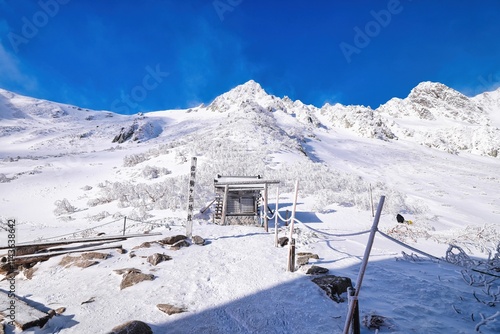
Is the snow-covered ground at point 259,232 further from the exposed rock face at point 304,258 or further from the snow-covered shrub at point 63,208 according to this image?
the exposed rock face at point 304,258

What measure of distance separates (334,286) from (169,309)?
288 centimetres

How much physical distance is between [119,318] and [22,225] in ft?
43.0

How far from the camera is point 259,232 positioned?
9.66 metres

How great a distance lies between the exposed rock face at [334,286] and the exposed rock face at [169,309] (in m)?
2.50

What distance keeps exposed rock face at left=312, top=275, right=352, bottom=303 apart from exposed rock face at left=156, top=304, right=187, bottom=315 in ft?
8.22

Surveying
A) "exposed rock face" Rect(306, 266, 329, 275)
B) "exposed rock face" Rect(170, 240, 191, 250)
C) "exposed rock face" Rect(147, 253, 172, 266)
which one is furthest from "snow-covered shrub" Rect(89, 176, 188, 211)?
"exposed rock face" Rect(306, 266, 329, 275)

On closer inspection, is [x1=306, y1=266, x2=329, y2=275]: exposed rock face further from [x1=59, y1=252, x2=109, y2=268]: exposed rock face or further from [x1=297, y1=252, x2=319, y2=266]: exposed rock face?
[x1=59, y1=252, x2=109, y2=268]: exposed rock face

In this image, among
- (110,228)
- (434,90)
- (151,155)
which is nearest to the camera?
(110,228)

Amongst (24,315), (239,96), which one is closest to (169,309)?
(24,315)

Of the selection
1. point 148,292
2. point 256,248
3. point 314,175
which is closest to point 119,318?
point 148,292

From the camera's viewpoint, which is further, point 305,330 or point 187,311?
point 187,311

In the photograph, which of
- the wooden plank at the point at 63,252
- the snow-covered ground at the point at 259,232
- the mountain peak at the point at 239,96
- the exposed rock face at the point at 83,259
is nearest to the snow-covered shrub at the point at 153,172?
the snow-covered ground at the point at 259,232

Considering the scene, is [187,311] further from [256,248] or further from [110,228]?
[110,228]

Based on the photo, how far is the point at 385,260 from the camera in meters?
6.87
